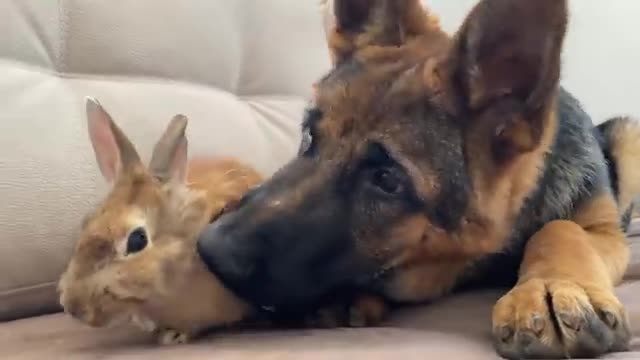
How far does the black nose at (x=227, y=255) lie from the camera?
116 cm

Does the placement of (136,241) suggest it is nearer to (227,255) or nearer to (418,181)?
(227,255)

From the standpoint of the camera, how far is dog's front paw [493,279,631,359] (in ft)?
3.39

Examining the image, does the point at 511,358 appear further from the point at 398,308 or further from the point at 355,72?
the point at 355,72

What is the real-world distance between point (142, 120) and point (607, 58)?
1699 mm

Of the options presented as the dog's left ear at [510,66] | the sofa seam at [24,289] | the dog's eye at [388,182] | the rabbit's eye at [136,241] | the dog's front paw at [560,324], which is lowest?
the sofa seam at [24,289]

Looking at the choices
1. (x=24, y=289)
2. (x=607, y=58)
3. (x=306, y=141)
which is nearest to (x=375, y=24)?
(x=306, y=141)

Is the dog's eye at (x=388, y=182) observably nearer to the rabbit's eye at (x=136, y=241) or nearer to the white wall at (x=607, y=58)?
the rabbit's eye at (x=136, y=241)

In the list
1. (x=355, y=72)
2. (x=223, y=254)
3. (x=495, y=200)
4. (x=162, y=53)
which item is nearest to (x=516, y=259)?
(x=495, y=200)

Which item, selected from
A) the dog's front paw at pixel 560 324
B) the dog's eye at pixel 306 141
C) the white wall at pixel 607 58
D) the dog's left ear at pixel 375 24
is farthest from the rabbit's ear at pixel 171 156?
the white wall at pixel 607 58

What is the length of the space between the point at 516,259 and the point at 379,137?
0.32 m

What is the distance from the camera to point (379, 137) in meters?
1.23

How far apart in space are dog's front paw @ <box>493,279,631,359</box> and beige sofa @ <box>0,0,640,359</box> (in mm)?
35

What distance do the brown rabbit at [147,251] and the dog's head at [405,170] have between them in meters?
0.03

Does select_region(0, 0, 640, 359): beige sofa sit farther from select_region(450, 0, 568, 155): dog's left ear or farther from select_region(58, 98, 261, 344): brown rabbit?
select_region(450, 0, 568, 155): dog's left ear
